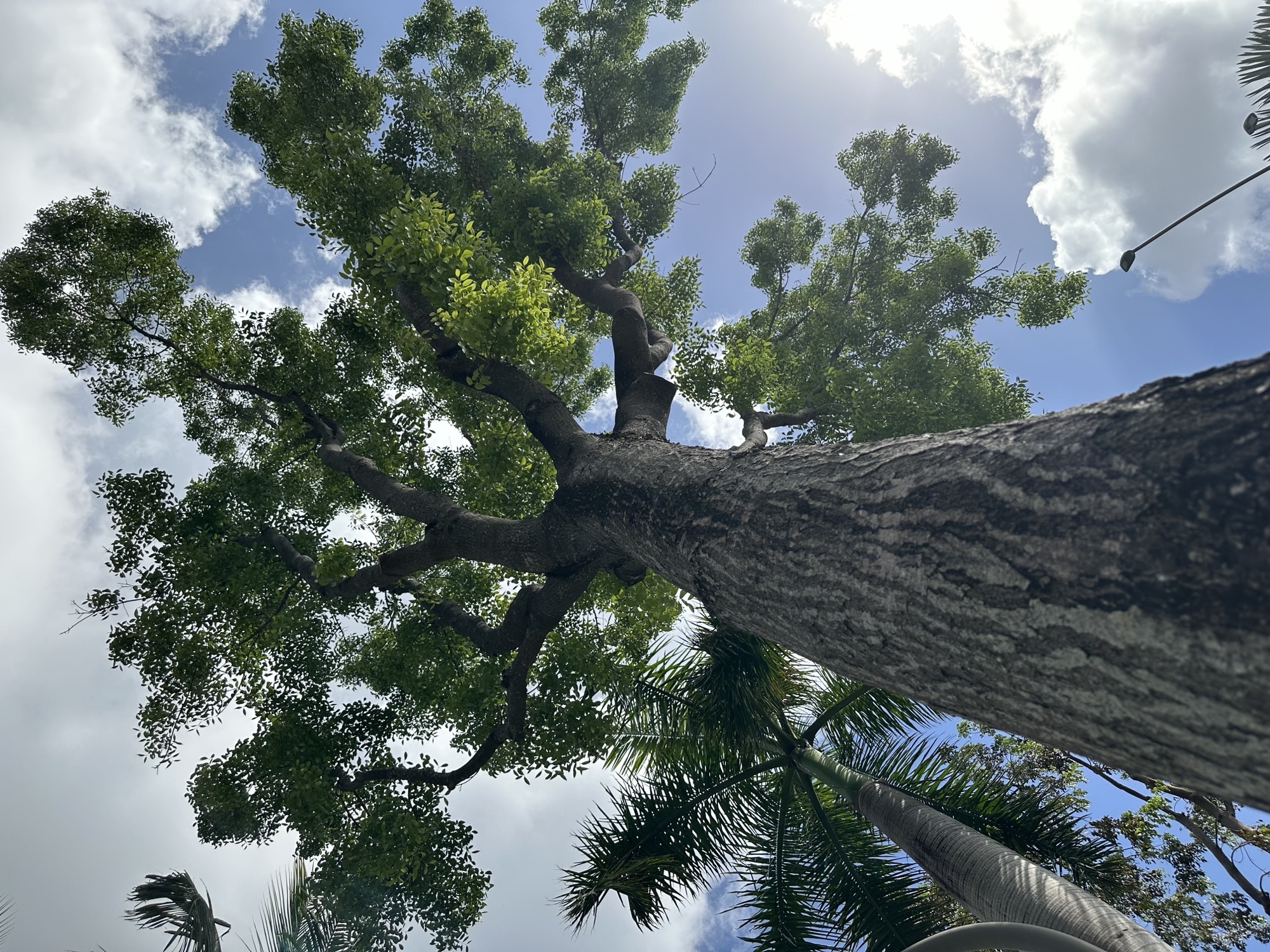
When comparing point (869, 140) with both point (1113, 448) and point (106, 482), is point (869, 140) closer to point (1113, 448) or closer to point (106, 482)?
point (1113, 448)

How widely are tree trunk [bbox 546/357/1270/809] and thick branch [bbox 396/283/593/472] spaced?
3300 mm

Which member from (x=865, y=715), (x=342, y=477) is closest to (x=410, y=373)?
(x=342, y=477)

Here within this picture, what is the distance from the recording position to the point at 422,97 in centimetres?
1028

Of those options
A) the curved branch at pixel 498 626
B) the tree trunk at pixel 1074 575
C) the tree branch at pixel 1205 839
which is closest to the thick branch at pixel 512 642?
the curved branch at pixel 498 626

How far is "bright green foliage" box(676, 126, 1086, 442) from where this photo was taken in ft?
27.6

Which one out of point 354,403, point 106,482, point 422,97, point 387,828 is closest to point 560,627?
point 387,828

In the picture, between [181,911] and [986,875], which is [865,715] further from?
[181,911]

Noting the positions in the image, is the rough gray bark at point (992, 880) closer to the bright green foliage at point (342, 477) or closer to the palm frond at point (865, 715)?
the palm frond at point (865, 715)

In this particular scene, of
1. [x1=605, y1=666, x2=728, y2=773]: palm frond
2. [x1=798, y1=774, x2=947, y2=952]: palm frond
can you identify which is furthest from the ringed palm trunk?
[x1=605, y1=666, x2=728, y2=773]: palm frond

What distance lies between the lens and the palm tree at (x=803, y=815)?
19.0 ft

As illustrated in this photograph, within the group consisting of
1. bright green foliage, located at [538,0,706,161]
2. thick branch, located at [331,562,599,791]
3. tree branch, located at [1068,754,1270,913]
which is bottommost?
tree branch, located at [1068,754,1270,913]

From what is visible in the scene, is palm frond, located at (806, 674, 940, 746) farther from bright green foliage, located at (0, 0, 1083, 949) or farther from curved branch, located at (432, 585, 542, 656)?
curved branch, located at (432, 585, 542, 656)

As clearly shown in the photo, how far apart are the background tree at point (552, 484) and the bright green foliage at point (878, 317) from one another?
7 cm

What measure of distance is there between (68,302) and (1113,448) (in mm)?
11897
